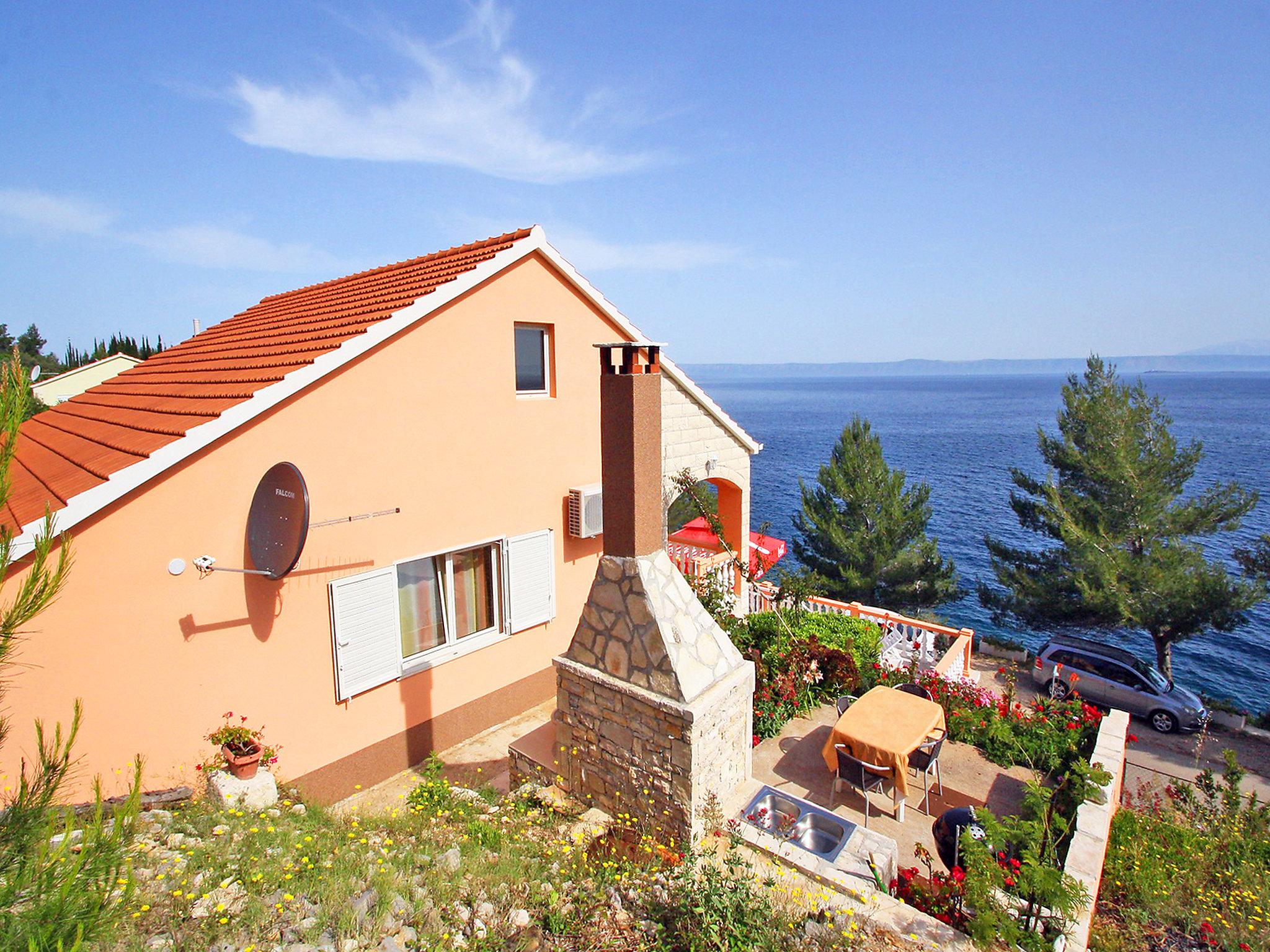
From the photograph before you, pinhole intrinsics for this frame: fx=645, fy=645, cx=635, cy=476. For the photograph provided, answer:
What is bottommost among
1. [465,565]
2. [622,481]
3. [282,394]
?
[465,565]

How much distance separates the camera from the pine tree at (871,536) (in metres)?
23.0

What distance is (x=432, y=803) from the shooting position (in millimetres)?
5938

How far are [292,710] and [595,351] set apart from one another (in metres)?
5.83

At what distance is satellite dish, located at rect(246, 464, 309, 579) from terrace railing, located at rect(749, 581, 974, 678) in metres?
7.06

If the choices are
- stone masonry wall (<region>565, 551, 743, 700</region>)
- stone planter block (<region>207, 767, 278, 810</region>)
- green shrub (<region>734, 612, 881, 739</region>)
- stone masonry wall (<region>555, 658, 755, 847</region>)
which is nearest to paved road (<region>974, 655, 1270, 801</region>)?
green shrub (<region>734, 612, 881, 739</region>)

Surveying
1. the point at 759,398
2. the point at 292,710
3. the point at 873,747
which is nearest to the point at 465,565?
the point at 292,710

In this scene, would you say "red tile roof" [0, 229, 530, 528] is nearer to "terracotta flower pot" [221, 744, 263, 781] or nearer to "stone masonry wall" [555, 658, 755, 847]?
"terracotta flower pot" [221, 744, 263, 781]

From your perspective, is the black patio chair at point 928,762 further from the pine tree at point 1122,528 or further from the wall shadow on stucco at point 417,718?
the pine tree at point 1122,528

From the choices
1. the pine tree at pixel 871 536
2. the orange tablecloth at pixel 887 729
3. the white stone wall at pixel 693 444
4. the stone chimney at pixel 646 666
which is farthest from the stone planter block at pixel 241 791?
the pine tree at pixel 871 536

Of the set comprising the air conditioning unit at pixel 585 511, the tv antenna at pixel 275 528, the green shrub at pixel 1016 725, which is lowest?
the green shrub at pixel 1016 725

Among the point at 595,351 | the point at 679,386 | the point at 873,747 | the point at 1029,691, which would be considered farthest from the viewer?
the point at 1029,691

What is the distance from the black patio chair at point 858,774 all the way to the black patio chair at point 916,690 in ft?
5.49

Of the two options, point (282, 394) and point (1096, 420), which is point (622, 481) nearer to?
point (282, 394)

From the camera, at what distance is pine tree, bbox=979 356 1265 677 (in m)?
17.5
